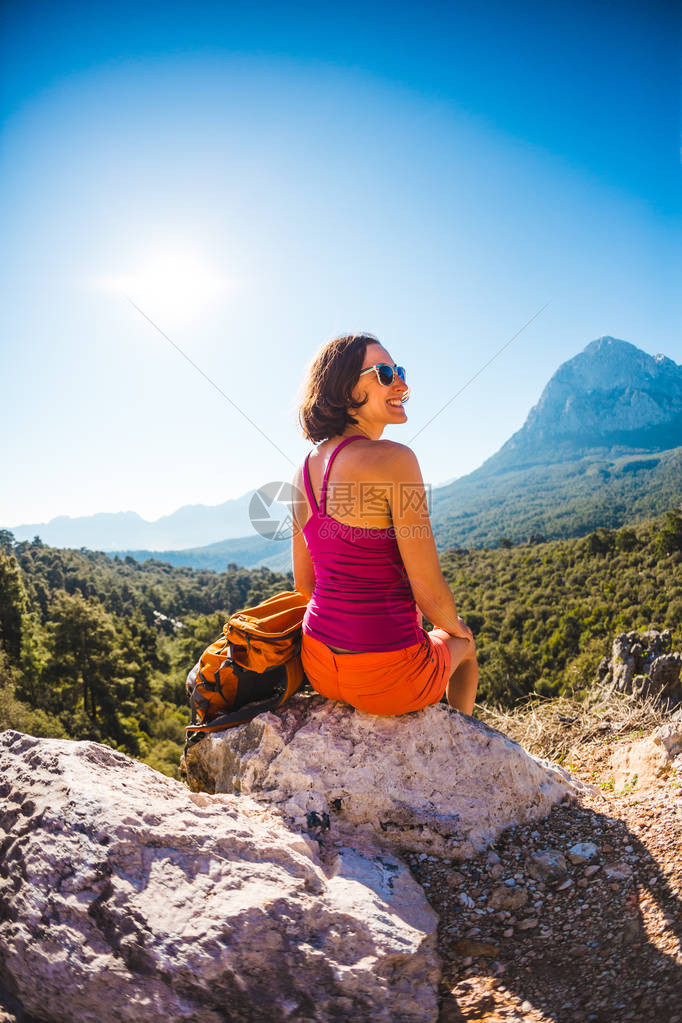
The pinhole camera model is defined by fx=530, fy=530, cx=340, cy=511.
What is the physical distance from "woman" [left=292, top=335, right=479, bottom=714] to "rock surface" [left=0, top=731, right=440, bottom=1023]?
82 cm

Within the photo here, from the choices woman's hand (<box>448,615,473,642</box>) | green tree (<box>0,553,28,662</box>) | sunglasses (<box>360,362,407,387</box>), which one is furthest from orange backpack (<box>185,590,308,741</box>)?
green tree (<box>0,553,28,662</box>)

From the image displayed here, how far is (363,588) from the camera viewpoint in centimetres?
278

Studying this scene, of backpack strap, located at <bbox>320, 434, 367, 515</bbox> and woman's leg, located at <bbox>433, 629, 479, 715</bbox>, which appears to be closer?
backpack strap, located at <bbox>320, 434, 367, 515</bbox>

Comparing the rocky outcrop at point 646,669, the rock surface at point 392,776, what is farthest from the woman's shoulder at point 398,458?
the rocky outcrop at point 646,669

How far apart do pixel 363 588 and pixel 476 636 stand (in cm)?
3429

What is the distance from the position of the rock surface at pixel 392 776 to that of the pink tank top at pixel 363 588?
0.57 metres

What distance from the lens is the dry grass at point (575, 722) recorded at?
4.59 metres

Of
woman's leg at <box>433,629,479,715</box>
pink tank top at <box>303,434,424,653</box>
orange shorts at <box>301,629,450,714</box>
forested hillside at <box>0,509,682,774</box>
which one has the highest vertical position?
pink tank top at <box>303,434,424,653</box>

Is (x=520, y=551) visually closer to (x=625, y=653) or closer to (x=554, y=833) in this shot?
(x=625, y=653)

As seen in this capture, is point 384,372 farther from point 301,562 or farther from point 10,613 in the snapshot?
point 10,613

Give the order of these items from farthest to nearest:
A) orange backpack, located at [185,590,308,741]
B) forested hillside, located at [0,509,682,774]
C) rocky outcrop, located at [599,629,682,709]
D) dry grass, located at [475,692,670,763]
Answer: forested hillside, located at [0,509,682,774] < rocky outcrop, located at [599,629,682,709] < dry grass, located at [475,692,670,763] < orange backpack, located at [185,590,308,741]

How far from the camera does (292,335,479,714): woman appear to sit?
2674 millimetres

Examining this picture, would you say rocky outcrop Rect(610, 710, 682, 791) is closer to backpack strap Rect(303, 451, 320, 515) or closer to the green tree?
backpack strap Rect(303, 451, 320, 515)

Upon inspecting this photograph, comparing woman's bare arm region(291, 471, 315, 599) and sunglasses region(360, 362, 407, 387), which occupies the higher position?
sunglasses region(360, 362, 407, 387)
